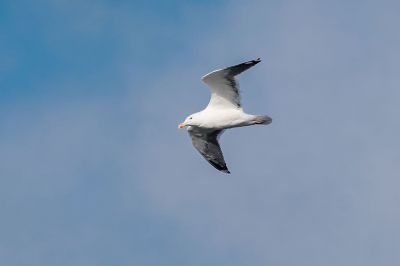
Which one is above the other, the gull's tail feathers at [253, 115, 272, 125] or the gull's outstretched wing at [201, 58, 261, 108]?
the gull's outstretched wing at [201, 58, 261, 108]

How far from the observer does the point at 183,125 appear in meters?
41.1

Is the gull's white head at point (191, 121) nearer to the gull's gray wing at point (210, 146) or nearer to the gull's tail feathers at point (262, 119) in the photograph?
the gull's gray wing at point (210, 146)

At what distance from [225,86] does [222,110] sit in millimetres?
1071

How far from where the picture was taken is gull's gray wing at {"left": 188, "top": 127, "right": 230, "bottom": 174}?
42.1 m

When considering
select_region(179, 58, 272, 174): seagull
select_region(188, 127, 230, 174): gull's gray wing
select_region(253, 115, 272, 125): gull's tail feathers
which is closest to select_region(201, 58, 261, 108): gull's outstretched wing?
select_region(179, 58, 272, 174): seagull

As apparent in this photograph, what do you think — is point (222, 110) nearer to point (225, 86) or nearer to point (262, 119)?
point (225, 86)

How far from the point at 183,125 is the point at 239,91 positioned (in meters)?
2.88

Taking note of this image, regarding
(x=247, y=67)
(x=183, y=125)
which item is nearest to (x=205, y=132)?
(x=183, y=125)

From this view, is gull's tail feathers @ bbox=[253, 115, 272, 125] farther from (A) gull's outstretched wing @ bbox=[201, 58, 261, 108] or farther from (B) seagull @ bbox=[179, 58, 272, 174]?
(A) gull's outstretched wing @ bbox=[201, 58, 261, 108]

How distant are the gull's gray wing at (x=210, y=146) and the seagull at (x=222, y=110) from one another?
120 mm

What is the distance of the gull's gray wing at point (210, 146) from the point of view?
138 ft

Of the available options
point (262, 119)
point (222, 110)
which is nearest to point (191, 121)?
point (222, 110)

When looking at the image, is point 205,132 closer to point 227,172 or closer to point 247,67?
point 227,172

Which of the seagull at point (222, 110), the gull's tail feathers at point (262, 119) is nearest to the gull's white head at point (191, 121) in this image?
the seagull at point (222, 110)
